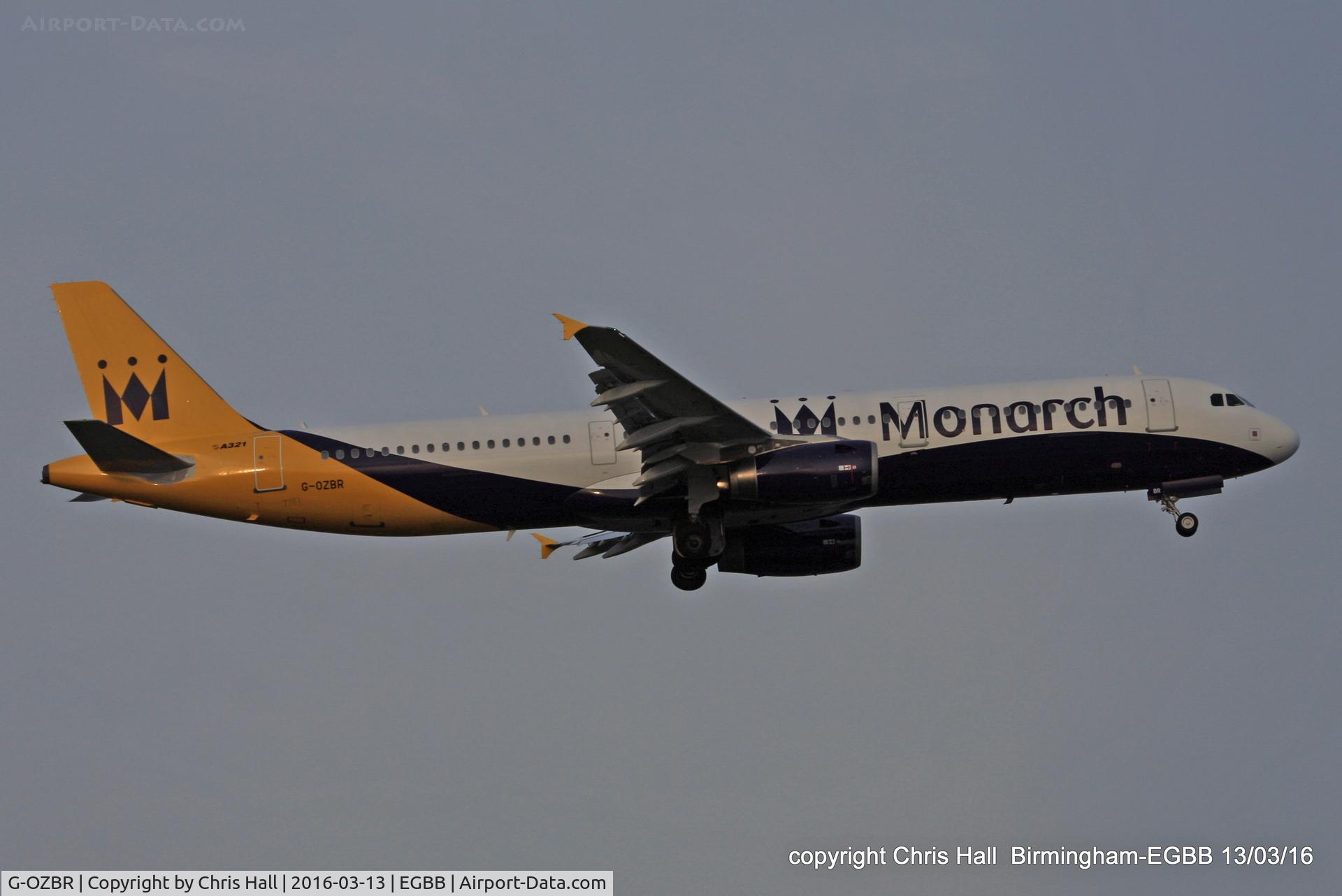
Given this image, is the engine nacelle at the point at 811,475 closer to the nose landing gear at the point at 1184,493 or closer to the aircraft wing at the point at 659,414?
the aircraft wing at the point at 659,414

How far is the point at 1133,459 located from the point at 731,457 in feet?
37.6

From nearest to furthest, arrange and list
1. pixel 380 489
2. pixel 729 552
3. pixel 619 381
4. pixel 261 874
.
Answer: pixel 261 874, pixel 619 381, pixel 380 489, pixel 729 552

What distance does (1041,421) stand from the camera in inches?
1842

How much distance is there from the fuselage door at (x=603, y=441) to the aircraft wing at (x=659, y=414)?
1.16 m

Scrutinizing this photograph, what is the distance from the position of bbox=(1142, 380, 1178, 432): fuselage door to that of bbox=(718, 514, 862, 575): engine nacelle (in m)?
9.10

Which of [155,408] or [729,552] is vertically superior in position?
[155,408]

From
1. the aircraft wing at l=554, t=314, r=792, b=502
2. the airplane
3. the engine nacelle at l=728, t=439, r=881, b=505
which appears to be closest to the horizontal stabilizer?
the airplane

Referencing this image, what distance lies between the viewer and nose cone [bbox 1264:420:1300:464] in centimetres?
4834

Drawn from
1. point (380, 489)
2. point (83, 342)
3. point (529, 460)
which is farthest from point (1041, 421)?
point (83, 342)

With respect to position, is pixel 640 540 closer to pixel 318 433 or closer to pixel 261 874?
pixel 318 433

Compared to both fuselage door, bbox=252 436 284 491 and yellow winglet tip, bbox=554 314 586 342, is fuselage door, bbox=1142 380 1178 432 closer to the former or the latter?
yellow winglet tip, bbox=554 314 586 342

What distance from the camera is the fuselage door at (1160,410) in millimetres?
47469

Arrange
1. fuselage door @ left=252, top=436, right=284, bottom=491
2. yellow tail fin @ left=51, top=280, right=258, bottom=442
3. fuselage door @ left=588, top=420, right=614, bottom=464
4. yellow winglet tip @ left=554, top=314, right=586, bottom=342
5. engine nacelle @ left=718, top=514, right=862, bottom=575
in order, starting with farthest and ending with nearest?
engine nacelle @ left=718, top=514, right=862, bottom=575 → yellow tail fin @ left=51, top=280, right=258, bottom=442 → fuselage door @ left=588, top=420, right=614, bottom=464 → fuselage door @ left=252, top=436, right=284, bottom=491 → yellow winglet tip @ left=554, top=314, right=586, bottom=342

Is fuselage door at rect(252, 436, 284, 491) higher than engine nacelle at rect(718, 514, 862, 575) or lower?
higher
